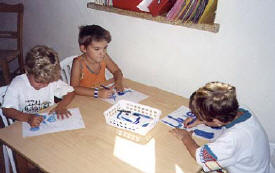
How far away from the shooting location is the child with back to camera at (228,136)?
126 centimetres

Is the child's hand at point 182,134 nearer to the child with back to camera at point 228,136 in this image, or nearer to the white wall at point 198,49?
the child with back to camera at point 228,136

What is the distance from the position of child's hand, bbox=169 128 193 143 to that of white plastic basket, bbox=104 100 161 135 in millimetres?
133

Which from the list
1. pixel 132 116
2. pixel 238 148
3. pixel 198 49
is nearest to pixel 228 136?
pixel 238 148

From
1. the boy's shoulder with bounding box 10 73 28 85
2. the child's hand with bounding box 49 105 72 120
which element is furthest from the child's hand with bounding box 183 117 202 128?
the boy's shoulder with bounding box 10 73 28 85

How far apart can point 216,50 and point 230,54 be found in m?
0.10

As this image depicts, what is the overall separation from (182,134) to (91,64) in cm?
105

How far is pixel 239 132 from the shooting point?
4.14 ft

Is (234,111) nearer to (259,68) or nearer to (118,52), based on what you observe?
(259,68)

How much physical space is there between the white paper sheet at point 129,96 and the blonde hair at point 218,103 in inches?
26.0

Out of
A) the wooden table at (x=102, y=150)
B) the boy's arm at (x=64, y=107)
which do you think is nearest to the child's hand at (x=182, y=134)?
the wooden table at (x=102, y=150)

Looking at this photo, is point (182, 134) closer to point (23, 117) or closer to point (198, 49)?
point (198, 49)

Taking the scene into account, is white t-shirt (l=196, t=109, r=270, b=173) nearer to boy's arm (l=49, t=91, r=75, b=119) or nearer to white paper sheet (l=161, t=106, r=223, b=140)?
white paper sheet (l=161, t=106, r=223, b=140)

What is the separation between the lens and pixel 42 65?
1.68 meters

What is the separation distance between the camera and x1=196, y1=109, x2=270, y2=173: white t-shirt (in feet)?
4.12
